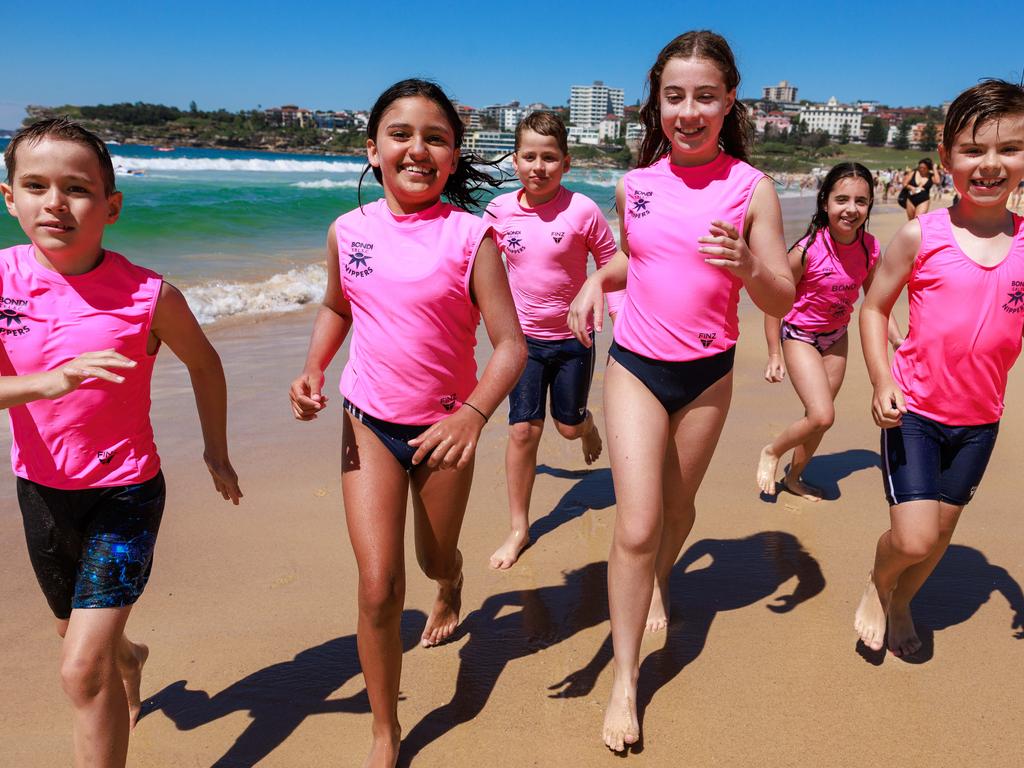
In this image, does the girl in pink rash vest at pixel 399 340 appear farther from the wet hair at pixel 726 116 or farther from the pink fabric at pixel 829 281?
the pink fabric at pixel 829 281

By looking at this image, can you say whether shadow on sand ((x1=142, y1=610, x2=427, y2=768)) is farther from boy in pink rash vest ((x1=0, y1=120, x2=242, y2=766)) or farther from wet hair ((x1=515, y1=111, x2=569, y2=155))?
wet hair ((x1=515, y1=111, x2=569, y2=155))

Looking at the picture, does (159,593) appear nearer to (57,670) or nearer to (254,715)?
(57,670)

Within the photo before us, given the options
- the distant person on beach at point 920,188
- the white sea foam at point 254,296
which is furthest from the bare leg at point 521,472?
the distant person on beach at point 920,188

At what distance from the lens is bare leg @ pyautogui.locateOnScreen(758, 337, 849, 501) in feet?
15.6

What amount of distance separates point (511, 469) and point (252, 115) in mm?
139074

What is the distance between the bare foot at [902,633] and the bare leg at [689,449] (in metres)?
0.95

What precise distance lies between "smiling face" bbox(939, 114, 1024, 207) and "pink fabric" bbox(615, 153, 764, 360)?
2.38 feet

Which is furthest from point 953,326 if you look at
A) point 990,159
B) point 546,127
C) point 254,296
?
point 254,296

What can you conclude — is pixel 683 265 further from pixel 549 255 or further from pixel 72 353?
pixel 72 353

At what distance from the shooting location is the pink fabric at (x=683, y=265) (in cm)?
296

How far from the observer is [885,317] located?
3219 mm

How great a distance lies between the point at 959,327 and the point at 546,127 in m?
2.43

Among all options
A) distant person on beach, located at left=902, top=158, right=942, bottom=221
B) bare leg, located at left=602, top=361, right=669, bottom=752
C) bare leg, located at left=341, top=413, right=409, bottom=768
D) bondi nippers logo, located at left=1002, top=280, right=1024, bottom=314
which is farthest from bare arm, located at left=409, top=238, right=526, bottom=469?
distant person on beach, located at left=902, top=158, right=942, bottom=221

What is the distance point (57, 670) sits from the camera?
124 inches
